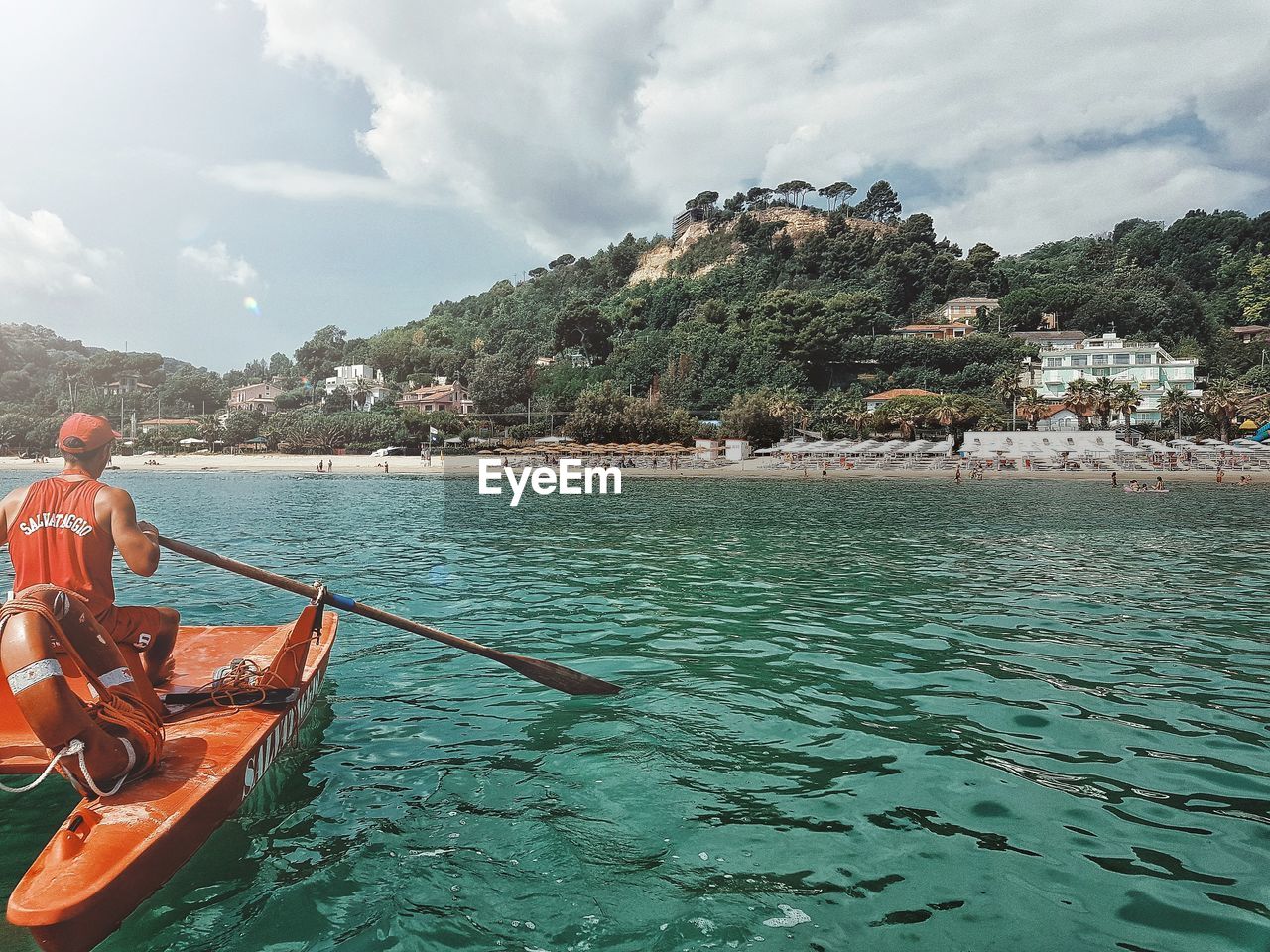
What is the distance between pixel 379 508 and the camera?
34094 mm

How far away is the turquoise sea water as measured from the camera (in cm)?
453

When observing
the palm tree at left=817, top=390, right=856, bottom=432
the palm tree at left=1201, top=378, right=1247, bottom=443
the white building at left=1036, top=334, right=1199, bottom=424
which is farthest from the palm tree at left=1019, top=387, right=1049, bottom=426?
A: the white building at left=1036, top=334, right=1199, bottom=424

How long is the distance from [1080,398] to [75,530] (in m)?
80.1

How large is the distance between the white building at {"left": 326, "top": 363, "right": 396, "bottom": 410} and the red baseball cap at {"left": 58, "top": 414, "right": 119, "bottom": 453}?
389 feet

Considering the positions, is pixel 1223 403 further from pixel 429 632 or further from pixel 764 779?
pixel 429 632

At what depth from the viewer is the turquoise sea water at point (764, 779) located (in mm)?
4531

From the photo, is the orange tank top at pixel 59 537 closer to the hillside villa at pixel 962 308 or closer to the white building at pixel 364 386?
the white building at pixel 364 386

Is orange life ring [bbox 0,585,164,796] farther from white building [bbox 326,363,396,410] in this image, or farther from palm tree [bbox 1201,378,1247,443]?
white building [bbox 326,363,396,410]

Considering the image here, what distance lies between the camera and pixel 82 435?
500 centimetres

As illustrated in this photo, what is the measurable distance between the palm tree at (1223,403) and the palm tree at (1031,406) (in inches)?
526

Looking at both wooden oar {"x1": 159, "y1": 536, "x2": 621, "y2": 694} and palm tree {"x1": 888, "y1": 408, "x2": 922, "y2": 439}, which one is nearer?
wooden oar {"x1": 159, "y1": 536, "x2": 621, "y2": 694}

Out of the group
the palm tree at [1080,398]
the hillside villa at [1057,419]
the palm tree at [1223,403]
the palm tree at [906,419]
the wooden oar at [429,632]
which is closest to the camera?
the wooden oar at [429,632]

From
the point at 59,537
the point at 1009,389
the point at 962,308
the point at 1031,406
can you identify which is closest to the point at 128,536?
the point at 59,537

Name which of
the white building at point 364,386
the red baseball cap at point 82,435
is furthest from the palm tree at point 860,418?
the red baseball cap at point 82,435
